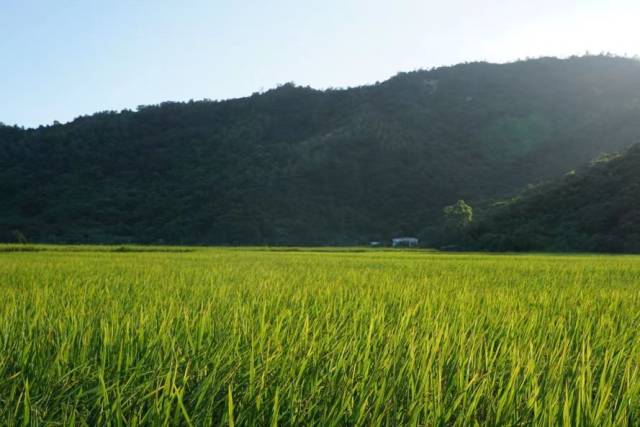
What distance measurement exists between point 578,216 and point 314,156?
32343 mm

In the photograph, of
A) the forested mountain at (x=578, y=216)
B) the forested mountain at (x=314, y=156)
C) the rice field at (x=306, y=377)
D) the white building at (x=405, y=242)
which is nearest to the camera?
the rice field at (x=306, y=377)

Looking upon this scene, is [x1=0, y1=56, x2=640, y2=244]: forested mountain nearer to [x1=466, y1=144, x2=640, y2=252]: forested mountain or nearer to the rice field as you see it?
[x1=466, y1=144, x2=640, y2=252]: forested mountain

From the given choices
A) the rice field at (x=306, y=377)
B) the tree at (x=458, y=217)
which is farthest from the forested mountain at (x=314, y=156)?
the rice field at (x=306, y=377)

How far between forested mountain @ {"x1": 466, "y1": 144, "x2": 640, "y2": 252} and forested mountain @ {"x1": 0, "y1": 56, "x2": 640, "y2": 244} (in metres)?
17.4

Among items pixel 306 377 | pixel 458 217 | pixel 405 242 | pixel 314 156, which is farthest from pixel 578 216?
pixel 314 156

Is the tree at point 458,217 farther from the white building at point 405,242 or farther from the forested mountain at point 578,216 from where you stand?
the white building at point 405,242

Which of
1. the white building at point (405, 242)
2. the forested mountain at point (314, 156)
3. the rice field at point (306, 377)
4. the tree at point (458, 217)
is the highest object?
the forested mountain at point (314, 156)

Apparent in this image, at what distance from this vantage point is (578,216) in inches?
1131

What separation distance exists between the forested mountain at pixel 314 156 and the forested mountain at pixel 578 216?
1739 centimetres

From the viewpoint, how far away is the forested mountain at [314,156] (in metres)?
46.0

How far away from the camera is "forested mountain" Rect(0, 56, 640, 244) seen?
46.0 metres

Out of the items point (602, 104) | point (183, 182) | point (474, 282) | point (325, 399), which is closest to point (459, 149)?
point (602, 104)

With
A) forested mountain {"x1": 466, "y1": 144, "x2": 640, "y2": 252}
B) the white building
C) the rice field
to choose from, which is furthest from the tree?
the rice field

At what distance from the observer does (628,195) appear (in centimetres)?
2844
